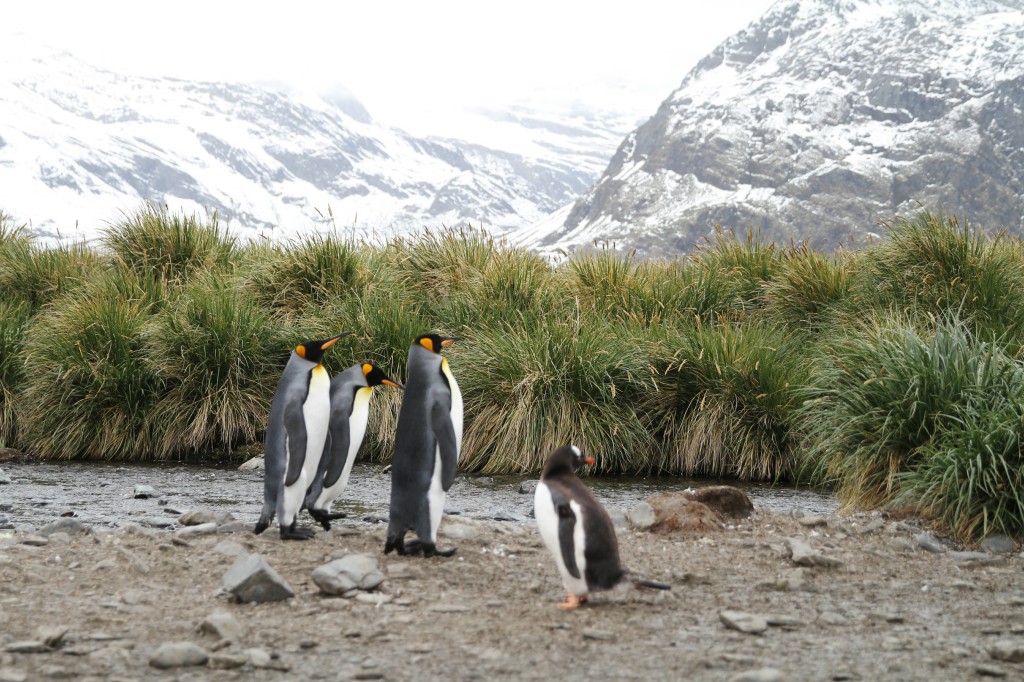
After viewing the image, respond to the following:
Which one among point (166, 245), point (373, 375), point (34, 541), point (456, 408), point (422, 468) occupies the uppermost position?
point (166, 245)

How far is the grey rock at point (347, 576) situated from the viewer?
430cm

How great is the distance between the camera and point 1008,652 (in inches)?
138

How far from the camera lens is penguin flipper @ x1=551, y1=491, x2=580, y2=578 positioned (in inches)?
158

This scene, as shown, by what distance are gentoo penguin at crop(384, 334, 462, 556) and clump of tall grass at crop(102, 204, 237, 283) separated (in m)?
7.94

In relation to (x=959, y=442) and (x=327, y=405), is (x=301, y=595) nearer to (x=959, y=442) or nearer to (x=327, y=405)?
(x=327, y=405)

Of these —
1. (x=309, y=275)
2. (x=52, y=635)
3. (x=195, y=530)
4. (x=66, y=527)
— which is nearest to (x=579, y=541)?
(x=52, y=635)

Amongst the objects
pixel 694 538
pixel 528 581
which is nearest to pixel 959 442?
pixel 694 538

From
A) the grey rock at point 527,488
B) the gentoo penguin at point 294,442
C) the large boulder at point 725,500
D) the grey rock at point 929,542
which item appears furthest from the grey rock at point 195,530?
the grey rock at point 929,542

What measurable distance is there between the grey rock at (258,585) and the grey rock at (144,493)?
3507mm

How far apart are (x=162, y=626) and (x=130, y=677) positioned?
597 mm

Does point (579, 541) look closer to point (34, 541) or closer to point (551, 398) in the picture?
point (34, 541)

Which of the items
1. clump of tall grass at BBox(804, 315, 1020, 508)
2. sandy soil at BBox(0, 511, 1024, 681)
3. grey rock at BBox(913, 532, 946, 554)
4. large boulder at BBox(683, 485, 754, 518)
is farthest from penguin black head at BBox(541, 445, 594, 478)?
clump of tall grass at BBox(804, 315, 1020, 508)

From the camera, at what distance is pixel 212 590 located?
4438 millimetres

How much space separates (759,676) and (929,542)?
2.62 m
